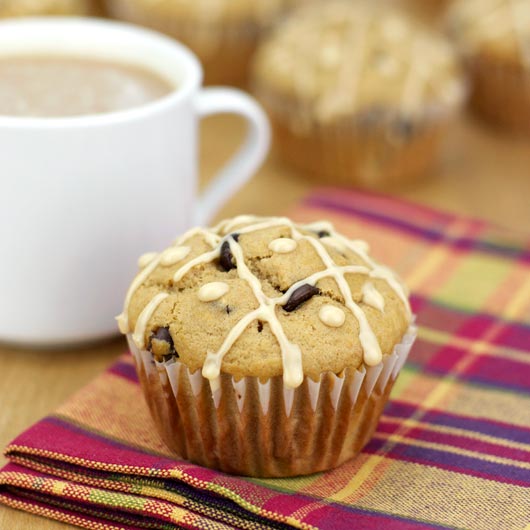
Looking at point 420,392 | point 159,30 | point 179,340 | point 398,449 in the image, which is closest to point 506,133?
point 159,30

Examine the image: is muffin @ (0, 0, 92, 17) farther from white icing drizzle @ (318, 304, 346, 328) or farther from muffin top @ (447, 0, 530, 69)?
white icing drizzle @ (318, 304, 346, 328)

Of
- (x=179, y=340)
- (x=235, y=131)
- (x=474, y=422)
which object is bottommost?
(x=235, y=131)

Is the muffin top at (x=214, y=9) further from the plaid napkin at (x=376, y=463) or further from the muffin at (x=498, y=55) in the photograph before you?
the plaid napkin at (x=376, y=463)

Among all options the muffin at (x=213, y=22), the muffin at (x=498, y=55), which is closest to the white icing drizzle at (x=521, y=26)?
the muffin at (x=498, y=55)

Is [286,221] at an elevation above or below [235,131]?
above

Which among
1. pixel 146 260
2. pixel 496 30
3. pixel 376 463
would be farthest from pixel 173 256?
pixel 496 30

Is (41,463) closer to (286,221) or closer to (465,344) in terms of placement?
(286,221)
